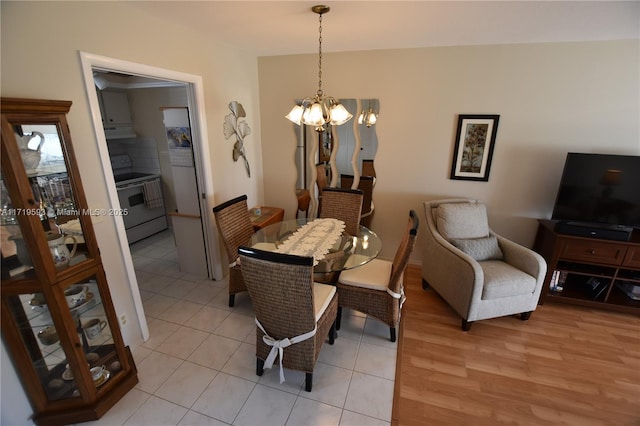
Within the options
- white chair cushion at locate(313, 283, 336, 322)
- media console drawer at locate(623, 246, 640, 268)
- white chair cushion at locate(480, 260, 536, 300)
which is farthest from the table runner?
media console drawer at locate(623, 246, 640, 268)

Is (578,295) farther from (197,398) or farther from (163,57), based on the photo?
(163,57)

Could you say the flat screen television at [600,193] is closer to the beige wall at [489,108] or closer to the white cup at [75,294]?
the beige wall at [489,108]

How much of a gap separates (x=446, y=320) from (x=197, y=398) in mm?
2061

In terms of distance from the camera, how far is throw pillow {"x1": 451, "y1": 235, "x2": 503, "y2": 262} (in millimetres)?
2607

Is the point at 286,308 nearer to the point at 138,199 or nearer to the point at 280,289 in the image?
the point at 280,289

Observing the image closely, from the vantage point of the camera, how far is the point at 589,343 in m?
2.24

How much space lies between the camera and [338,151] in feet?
10.7

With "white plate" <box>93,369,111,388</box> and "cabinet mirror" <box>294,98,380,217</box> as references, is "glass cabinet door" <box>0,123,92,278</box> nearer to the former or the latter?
"white plate" <box>93,369,111,388</box>

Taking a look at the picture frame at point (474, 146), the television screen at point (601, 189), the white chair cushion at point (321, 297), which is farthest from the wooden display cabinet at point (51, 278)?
the television screen at point (601, 189)

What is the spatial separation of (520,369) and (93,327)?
2864mm

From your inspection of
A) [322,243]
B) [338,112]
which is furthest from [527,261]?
[338,112]

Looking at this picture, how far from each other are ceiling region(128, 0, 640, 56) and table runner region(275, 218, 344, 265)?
1661mm

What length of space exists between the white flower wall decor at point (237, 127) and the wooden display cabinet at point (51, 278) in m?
1.61

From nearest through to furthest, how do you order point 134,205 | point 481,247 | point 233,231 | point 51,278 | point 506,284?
1. point 51,278
2. point 506,284
3. point 233,231
4. point 481,247
5. point 134,205
